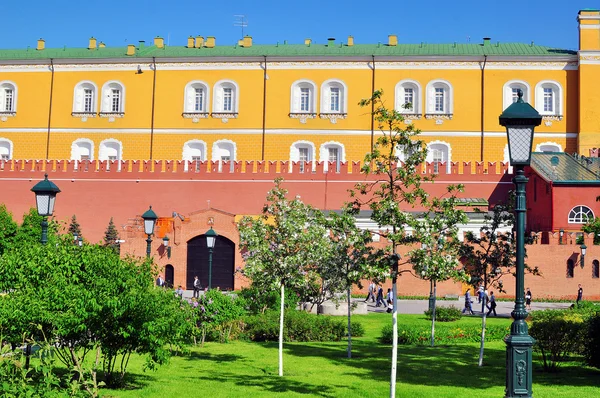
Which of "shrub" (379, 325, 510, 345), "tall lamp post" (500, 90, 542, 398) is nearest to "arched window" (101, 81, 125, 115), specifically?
"shrub" (379, 325, 510, 345)

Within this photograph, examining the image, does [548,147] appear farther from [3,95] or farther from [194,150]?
[3,95]

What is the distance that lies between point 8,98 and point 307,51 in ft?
50.7

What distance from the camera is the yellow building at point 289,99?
3900 centimetres

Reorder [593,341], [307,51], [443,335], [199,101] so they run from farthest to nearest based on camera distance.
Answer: [307,51] → [199,101] → [443,335] → [593,341]

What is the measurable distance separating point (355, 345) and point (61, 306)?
8216 mm

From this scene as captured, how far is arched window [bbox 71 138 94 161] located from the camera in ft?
134

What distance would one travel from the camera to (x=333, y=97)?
40250 millimetres

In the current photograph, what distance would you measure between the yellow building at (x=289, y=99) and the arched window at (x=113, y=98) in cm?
5

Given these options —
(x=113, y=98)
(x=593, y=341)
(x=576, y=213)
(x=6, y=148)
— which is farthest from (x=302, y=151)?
(x=593, y=341)

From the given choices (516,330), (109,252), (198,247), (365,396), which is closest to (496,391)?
(365,396)

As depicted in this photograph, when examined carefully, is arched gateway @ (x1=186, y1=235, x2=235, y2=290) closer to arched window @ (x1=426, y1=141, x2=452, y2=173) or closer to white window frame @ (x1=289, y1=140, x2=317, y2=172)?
white window frame @ (x1=289, y1=140, x2=317, y2=172)

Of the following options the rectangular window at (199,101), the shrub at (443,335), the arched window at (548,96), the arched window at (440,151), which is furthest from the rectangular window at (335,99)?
the shrub at (443,335)

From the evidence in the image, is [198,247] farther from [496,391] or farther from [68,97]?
[496,391]

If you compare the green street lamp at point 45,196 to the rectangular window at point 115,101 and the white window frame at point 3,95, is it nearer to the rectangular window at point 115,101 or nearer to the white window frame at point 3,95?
the rectangular window at point 115,101
